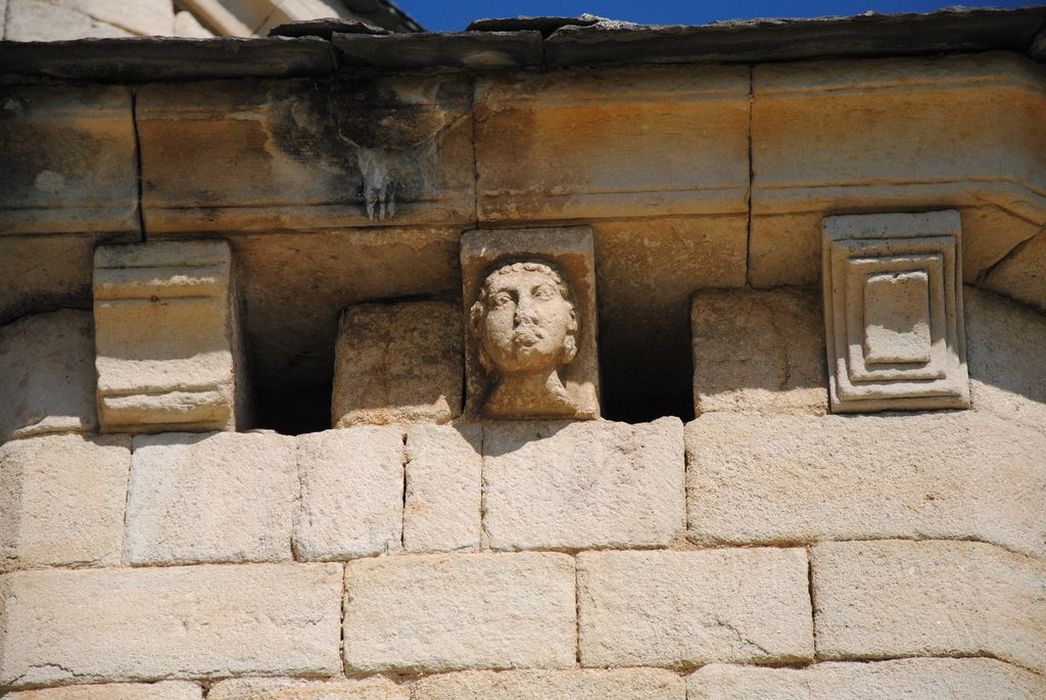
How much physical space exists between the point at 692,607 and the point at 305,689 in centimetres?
120

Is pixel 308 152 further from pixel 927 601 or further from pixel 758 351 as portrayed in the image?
pixel 927 601

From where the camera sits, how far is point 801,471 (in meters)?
6.16

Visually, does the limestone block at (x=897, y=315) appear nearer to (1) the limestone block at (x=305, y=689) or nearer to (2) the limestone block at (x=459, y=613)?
(2) the limestone block at (x=459, y=613)

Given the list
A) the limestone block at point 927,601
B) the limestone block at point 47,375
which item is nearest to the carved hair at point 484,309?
the limestone block at point 927,601

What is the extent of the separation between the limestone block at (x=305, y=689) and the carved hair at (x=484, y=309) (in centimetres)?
110

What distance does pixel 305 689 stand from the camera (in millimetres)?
5895

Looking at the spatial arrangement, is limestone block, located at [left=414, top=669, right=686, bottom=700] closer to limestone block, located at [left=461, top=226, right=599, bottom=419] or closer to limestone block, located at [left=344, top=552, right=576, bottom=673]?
limestone block, located at [left=344, top=552, right=576, bottom=673]

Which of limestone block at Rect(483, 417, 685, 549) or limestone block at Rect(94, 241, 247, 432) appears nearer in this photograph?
limestone block at Rect(483, 417, 685, 549)

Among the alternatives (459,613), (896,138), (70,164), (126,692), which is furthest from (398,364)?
(896,138)

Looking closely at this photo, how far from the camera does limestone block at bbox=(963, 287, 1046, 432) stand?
629 cm

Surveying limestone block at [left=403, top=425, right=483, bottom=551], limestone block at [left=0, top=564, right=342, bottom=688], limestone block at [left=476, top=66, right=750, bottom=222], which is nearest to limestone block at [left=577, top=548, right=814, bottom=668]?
limestone block at [left=403, top=425, right=483, bottom=551]

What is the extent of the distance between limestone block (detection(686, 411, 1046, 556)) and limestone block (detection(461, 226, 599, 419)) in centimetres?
44

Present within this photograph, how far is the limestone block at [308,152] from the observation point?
634 centimetres

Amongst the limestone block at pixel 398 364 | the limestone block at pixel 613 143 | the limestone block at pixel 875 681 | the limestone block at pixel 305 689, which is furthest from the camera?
the limestone block at pixel 398 364
